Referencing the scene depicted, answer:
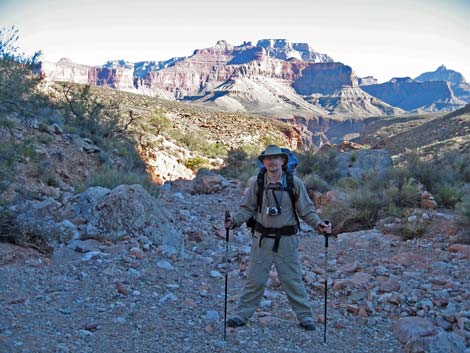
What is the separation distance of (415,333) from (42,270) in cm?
394

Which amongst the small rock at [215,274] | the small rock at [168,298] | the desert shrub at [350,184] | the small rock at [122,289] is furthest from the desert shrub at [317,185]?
the small rock at [122,289]

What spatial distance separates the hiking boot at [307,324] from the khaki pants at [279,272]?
37mm

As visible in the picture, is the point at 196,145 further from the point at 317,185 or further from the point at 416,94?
the point at 416,94

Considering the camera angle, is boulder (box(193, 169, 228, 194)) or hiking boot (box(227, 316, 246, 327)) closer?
hiking boot (box(227, 316, 246, 327))

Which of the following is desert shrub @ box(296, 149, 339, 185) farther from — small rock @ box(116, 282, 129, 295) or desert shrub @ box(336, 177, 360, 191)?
small rock @ box(116, 282, 129, 295)

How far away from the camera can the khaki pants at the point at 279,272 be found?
4316mm

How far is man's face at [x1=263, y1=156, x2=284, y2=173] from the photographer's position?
13.9 ft

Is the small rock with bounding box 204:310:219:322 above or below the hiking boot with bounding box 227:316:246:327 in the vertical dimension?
below

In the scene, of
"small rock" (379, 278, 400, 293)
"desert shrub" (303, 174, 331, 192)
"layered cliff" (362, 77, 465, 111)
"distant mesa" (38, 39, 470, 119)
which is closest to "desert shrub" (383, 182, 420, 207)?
"desert shrub" (303, 174, 331, 192)

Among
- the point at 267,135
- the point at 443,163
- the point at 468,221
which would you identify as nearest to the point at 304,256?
the point at 468,221

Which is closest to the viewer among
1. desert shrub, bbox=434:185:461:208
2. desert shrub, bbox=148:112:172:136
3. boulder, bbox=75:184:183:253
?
boulder, bbox=75:184:183:253

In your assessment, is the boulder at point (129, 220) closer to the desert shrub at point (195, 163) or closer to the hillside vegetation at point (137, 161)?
the hillside vegetation at point (137, 161)

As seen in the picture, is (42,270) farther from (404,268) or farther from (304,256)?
(404,268)

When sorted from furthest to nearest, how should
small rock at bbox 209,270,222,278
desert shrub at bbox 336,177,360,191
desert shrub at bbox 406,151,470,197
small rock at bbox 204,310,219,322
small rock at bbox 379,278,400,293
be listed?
desert shrub at bbox 336,177,360,191 < desert shrub at bbox 406,151,470,197 < small rock at bbox 209,270,222,278 < small rock at bbox 379,278,400,293 < small rock at bbox 204,310,219,322
